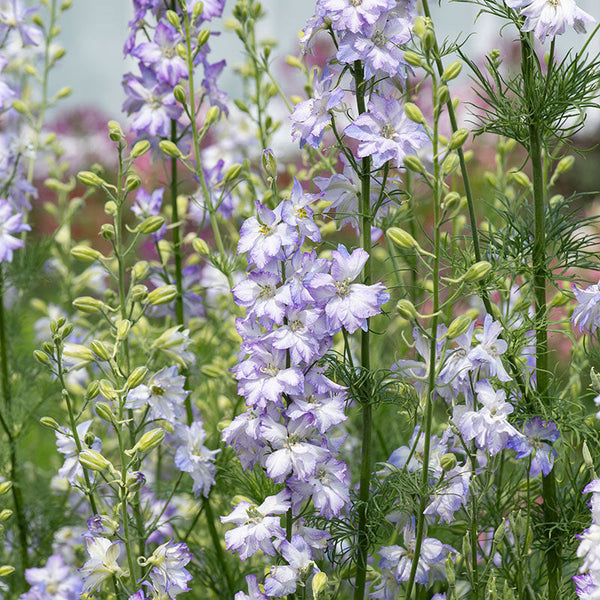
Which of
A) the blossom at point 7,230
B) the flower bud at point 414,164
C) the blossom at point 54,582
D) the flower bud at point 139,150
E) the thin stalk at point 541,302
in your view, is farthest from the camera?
the blossom at point 7,230

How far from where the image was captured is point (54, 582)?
5.45 ft

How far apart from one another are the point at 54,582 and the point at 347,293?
38.4 inches

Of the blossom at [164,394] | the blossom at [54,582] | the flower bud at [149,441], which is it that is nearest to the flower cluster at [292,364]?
the flower bud at [149,441]

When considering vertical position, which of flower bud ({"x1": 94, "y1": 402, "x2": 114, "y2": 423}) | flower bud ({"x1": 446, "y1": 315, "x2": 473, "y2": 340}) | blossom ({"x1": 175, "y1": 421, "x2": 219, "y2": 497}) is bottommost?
blossom ({"x1": 175, "y1": 421, "x2": 219, "y2": 497})

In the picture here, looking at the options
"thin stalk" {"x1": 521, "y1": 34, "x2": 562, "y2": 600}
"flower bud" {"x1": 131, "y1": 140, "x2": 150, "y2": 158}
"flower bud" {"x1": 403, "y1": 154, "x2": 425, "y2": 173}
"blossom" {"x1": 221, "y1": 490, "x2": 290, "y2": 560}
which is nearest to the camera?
"flower bud" {"x1": 403, "y1": 154, "x2": 425, "y2": 173}

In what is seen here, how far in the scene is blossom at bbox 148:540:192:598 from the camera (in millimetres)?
1229

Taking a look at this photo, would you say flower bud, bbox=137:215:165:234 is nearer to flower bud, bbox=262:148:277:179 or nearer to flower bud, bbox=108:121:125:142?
flower bud, bbox=108:121:125:142

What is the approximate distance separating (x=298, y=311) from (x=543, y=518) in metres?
0.60

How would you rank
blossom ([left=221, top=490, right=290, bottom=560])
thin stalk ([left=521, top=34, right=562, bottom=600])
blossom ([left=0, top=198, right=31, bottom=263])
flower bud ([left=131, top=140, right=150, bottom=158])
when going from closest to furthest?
blossom ([left=221, top=490, right=290, bottom=560]), thin stalk ([left=521, top=34, right=562, bottom=600]), flower bud ([left=131, top=140, right=150, bottom=158]), blossom ([left=0, top=198, right=31, bottom=263])

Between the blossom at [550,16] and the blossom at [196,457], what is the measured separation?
88 cm

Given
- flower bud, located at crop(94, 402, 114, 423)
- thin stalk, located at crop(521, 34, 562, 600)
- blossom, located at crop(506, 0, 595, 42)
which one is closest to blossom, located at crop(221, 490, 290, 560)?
flower bud, located at crop(94, 402, 114, 423)

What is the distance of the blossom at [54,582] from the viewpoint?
63.4 inches

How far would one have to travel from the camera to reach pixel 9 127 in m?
3.07

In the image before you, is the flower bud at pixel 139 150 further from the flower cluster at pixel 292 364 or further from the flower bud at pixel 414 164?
the flower bud at pixel 414 164
